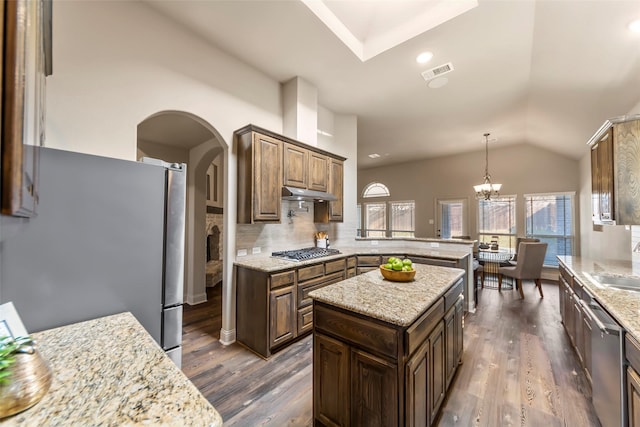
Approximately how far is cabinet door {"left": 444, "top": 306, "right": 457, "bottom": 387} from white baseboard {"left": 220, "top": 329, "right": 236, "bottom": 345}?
2.18m

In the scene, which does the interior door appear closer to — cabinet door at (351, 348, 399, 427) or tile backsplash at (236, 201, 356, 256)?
tile backsplash at (236, 201, 356, 256)

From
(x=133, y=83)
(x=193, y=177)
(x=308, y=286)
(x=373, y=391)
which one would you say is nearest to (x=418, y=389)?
(x=373, y=391)

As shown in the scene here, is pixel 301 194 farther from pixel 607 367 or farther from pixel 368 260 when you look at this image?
pixel 607 367

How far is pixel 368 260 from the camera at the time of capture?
147 inches

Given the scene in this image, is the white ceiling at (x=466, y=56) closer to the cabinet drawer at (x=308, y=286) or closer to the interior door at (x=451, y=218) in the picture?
the cabinet drawer at (x=308, y=286)

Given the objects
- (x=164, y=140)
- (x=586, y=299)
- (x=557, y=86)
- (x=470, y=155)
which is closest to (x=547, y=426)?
(x=586, y=299)

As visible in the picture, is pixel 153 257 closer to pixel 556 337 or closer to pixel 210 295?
pixel 210 295

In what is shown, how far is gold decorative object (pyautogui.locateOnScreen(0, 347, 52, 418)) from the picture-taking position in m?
0.62

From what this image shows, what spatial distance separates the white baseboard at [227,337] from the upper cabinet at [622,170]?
3.71m

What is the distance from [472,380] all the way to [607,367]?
961 millimetres

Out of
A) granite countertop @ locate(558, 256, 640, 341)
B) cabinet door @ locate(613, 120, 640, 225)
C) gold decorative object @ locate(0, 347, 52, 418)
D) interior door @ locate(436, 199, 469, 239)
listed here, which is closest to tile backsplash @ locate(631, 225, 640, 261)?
granite countertop @ locate(558, 256, 640, 341)

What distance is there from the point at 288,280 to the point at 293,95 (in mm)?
2434

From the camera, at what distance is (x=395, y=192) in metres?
8.16

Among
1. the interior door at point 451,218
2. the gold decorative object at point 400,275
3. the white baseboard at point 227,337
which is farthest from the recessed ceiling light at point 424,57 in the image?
the interior door at point 451,218
